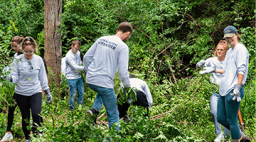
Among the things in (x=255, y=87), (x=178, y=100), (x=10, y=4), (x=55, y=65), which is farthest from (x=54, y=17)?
(x=255, y=87)

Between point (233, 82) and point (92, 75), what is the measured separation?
6.83 feet

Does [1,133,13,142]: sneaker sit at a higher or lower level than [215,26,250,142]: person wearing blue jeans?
lower

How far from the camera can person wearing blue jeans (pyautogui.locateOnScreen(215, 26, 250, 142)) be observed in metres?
3.82

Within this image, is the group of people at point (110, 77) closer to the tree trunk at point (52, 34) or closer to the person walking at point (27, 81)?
the person walking at point (27, 81)

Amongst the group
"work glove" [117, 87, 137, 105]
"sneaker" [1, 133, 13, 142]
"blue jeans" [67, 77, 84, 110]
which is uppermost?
"work glove" [117, 87, 137, 105]

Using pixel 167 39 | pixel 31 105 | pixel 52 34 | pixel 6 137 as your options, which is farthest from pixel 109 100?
pixel 167 39

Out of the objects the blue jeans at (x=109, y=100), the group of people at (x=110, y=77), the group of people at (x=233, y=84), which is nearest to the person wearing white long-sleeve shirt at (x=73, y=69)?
the group of people at (x=110, y=77)

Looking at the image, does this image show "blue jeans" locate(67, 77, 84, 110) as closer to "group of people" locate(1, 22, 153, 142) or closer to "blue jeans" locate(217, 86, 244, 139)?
"group of people" locate(1, 22, 153, 142)

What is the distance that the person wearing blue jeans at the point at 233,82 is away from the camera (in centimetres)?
382

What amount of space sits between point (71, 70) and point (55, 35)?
1389 millimetres

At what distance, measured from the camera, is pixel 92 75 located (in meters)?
3.79

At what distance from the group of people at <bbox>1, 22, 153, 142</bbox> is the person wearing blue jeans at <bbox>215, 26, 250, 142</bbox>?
1.37 meters

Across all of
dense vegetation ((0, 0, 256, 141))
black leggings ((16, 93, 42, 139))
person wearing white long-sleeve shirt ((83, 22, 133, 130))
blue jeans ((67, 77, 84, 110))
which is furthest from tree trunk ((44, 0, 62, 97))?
person wearing white long-sleeve shirt ((83, 22, 133, 130))

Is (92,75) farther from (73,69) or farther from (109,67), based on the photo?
(73,69)
